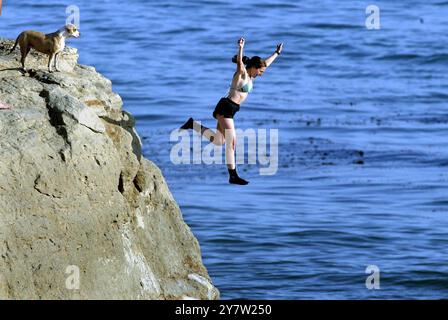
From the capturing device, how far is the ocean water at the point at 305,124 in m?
26.4

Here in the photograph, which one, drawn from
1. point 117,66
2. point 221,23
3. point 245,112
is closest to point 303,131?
point 245,112

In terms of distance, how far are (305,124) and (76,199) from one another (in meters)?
20.9

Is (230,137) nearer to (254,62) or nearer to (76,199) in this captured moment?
(254,62)

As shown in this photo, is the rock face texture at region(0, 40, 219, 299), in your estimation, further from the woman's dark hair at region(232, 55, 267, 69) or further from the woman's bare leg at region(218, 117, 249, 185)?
the woman's dark hair at region(232, 55, 267, 69)

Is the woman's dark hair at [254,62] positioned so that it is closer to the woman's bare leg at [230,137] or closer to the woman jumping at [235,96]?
the woman jumping at [235,96]

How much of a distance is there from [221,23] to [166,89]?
12046 mm

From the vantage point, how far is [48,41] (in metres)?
16.0

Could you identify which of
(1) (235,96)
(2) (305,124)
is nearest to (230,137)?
(1) (235,96)

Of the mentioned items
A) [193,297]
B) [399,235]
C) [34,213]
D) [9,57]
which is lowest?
[399,235]

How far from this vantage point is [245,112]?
119ft

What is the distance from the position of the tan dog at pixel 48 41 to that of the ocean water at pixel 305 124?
313 inches

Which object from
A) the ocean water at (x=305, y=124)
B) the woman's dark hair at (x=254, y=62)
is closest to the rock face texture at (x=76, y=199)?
the woman's dark hair at (x=254, y=62)

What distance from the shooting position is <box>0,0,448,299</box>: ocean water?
26375 mm
